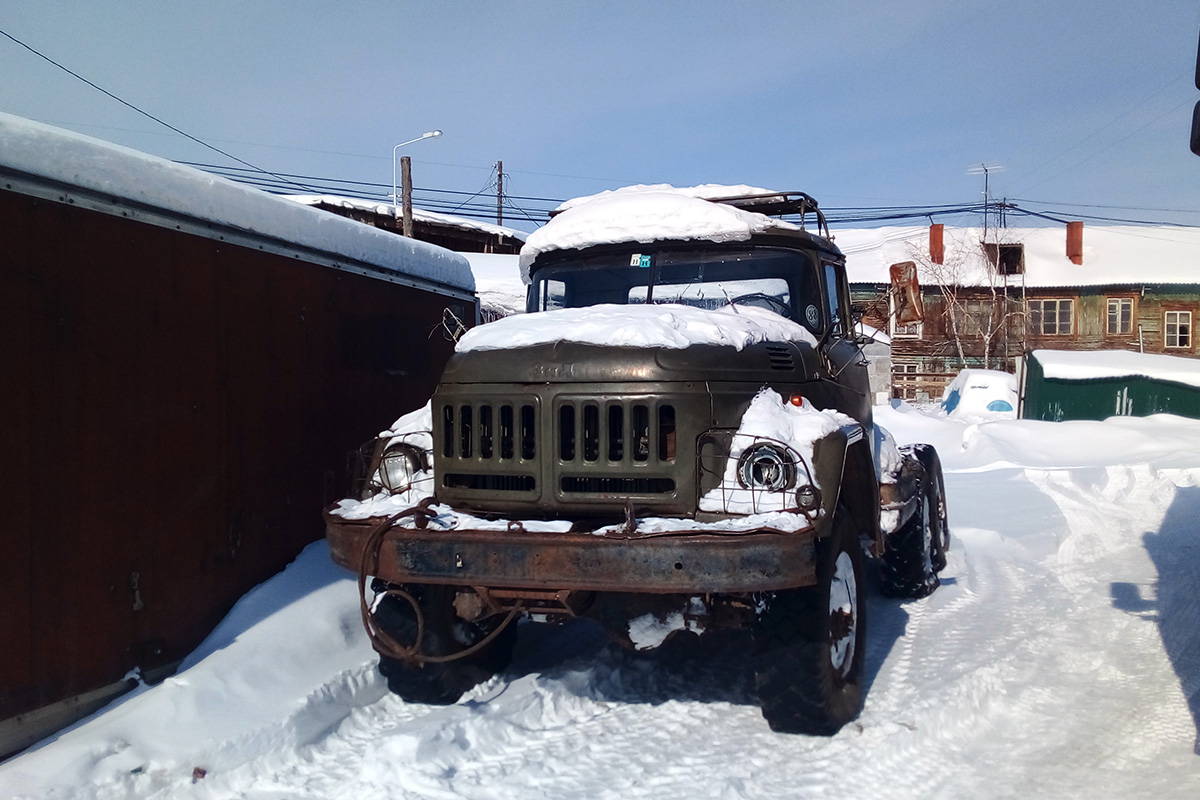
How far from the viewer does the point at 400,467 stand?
448 centimetres

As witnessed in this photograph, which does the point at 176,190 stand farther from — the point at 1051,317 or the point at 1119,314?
the point at 1119,314

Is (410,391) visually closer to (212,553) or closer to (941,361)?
(212,553)

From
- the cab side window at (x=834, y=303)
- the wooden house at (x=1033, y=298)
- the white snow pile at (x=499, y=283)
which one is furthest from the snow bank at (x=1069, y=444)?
the wooden house at (x=1033, y=298)

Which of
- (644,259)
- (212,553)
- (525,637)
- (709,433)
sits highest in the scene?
(644,259)

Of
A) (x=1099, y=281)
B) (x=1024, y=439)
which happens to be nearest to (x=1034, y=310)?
(x=1099, y=281)

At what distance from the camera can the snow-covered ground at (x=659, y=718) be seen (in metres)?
A: 3.42

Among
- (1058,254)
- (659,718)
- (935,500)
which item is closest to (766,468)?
(659,718)

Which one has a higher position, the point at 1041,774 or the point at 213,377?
the point at 213,377

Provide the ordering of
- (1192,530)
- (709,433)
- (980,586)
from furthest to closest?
1. (1192,530)
2. (980,586)
3. (709,433)

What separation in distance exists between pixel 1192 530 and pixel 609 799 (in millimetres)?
7122

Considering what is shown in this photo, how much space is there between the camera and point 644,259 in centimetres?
495

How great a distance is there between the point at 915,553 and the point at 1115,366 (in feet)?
57.7

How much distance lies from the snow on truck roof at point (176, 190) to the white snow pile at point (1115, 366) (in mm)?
18724

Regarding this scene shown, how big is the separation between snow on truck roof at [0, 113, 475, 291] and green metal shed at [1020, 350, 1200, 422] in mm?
18720
